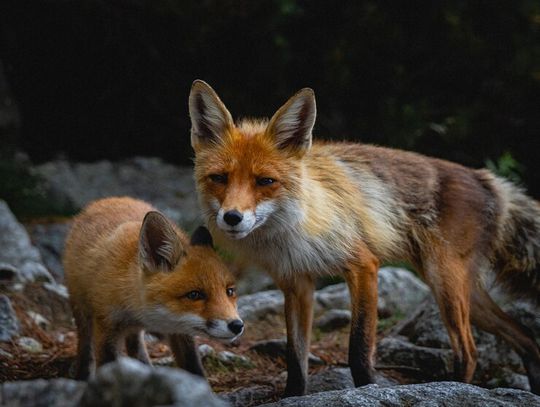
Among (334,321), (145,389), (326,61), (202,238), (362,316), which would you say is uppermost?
(145,389)

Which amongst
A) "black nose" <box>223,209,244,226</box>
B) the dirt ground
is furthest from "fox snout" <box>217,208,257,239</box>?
the dirt ground

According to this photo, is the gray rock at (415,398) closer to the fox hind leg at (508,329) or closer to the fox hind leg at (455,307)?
the fox hind leg at (455,307)

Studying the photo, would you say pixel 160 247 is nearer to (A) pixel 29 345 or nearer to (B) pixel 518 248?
(A) pixel 29 345

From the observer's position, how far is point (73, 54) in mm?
8664

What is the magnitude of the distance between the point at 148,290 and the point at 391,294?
3205 millimetres

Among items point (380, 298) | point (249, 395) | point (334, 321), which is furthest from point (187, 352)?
point (380, 298)

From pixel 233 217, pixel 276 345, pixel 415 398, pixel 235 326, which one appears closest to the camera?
pixel 415 398

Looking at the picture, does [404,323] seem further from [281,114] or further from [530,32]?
[530,32]

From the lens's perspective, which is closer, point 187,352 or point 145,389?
point 145,389

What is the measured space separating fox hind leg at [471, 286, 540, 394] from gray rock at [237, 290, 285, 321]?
180cm

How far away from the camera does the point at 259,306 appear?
246 inches

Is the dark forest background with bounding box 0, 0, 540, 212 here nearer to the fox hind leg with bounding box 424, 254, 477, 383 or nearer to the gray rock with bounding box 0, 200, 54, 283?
the gray rock with bounding box 0, 200, 54, 283

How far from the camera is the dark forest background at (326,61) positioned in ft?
27.1

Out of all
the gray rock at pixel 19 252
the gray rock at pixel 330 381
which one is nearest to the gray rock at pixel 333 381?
the gray rock at pixel 330 381
